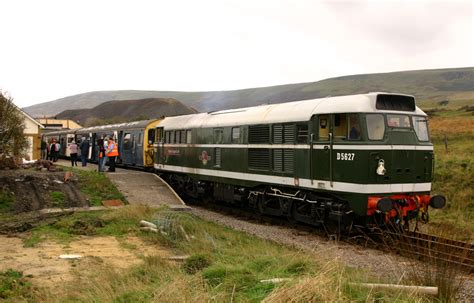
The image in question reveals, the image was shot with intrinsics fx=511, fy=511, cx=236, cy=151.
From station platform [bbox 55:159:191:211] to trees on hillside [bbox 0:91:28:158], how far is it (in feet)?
12.2

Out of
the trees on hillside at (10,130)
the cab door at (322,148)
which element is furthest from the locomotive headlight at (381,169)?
the trees on hillside at (10,130)

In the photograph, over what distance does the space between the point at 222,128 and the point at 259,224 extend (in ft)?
12.7

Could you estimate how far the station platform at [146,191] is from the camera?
17.4 m

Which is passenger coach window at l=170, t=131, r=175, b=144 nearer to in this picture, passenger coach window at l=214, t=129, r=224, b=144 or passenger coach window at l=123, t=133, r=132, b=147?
passenger coach window at l=214, t=129, r=224, b=144

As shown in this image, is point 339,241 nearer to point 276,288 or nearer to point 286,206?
point 286,206

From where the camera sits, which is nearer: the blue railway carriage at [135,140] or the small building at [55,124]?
the blue railway carriage at [135,140]

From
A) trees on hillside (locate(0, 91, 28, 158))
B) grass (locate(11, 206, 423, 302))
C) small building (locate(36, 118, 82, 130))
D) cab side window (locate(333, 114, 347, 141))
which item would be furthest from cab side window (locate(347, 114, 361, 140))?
small building (locate(36, 118, 82, 130))

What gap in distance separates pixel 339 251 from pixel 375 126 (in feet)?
9.78

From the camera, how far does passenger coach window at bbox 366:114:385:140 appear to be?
11633mm

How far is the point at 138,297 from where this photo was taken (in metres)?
6.14

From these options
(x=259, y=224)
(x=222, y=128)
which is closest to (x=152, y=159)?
(x=222, y=128)

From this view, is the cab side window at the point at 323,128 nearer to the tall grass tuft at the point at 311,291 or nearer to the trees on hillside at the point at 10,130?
the tall grass tuft at the point at 311,291

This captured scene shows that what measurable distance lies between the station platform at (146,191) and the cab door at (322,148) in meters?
5.72

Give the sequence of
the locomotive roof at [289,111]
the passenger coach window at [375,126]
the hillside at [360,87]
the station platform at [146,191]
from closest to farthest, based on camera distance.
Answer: the passenger coach window at [375,126]
the locomotive roof at [289,111]
the station platform at [146,191]
the hillside at [360,87]
